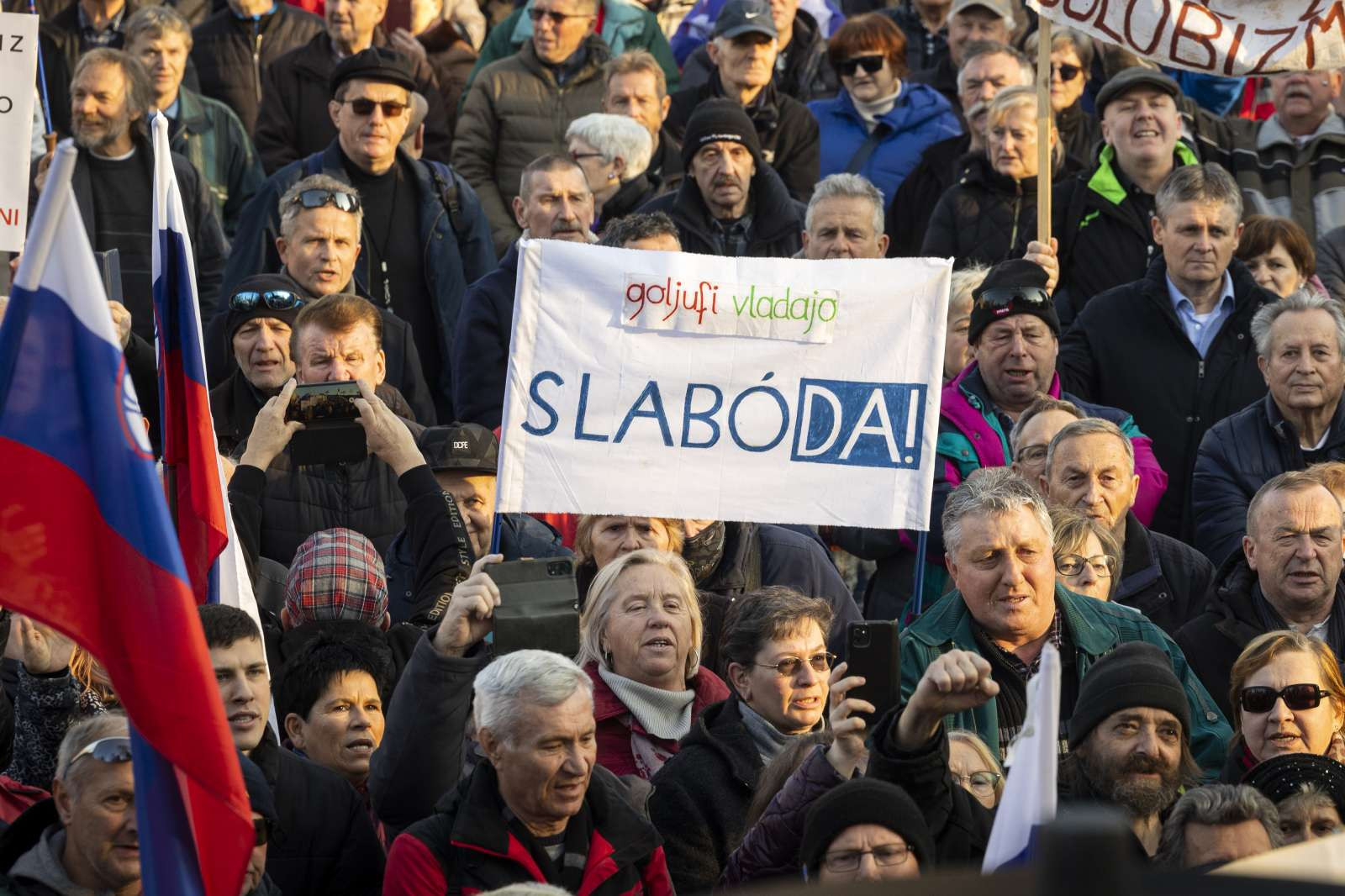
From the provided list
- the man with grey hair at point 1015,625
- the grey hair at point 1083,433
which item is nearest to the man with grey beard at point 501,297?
the grey hair at point 1083,433

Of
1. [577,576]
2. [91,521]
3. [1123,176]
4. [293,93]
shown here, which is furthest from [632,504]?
[293,93]

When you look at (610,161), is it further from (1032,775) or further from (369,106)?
(1032,775)

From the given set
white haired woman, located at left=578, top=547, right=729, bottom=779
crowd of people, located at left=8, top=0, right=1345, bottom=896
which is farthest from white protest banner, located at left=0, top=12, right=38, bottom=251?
white haired woman, located at left=578, top=547, right=729, bottom=779

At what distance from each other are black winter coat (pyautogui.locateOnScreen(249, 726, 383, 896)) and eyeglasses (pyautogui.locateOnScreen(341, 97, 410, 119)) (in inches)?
204

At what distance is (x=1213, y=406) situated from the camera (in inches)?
384

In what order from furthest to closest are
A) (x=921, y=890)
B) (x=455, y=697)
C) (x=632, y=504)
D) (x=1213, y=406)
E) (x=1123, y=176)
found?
(x=1123, y=176) < (x=1213, y=406) < (x=632, y=504) < (x=455, y=697) < (x=921, y=890)

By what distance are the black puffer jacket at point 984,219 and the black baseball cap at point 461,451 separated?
331cm

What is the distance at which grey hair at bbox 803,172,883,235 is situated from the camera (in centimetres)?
1012

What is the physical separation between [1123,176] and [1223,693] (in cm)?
384

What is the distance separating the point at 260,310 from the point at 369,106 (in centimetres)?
208

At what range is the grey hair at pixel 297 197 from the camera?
977 centimetres

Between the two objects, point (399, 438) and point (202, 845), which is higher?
point (399, 438)

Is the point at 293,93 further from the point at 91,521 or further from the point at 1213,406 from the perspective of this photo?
the point at 91,521

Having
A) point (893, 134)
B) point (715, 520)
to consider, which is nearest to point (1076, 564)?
point (715, 520)
